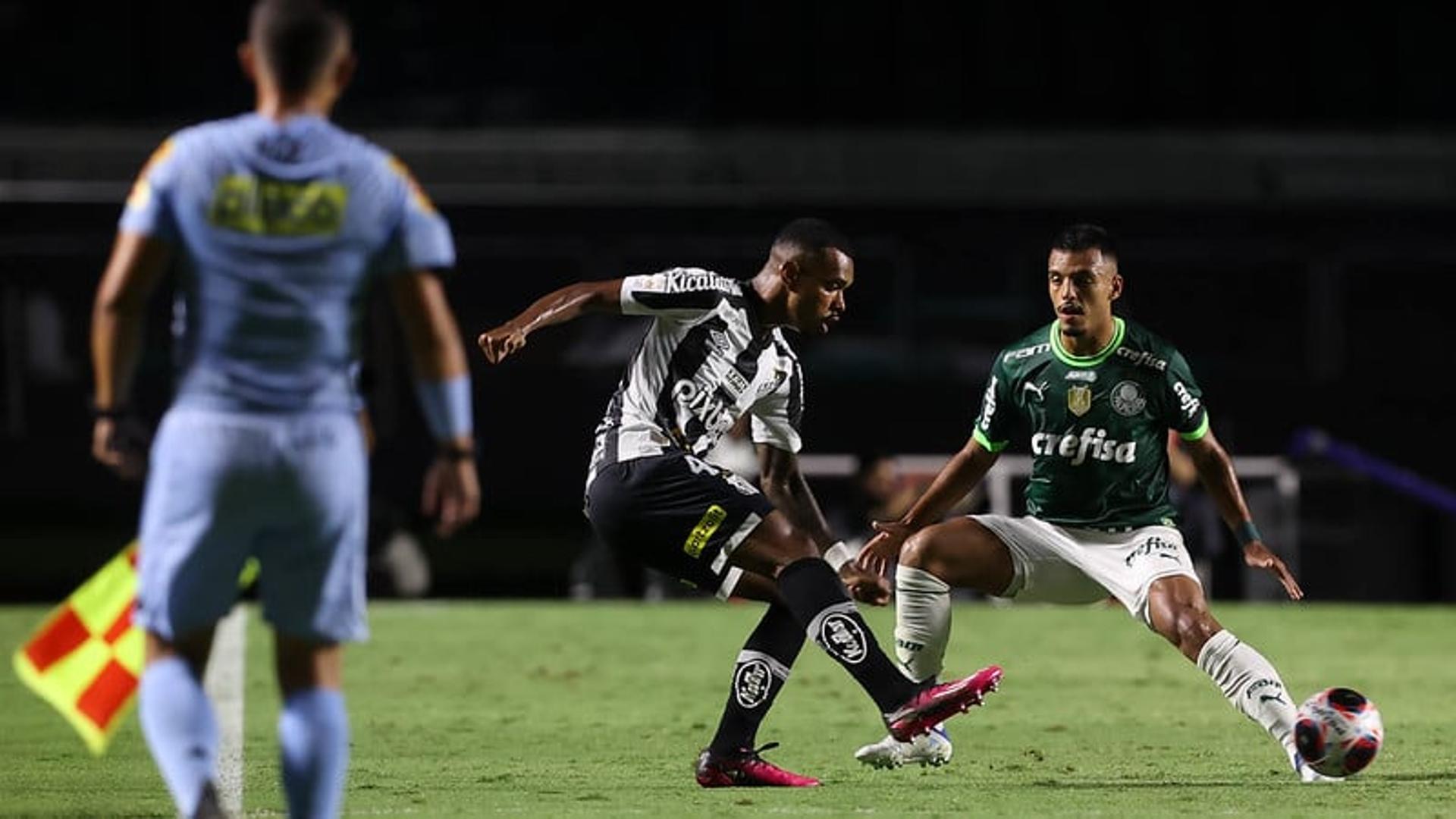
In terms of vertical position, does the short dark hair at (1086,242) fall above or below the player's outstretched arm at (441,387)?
below

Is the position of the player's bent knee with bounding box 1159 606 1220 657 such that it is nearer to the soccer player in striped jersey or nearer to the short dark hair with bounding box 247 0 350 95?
the soccer player in striped jersey

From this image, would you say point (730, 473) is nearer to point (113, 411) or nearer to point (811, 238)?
point (811, 238)

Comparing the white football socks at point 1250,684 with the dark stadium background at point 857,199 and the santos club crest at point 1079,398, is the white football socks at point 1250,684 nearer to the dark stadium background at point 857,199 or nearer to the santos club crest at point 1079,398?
the santos club crest at point 1079,398

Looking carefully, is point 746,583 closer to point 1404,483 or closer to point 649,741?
point 649,741

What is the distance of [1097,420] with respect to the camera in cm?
932

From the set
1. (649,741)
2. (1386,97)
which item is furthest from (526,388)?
(649,741)

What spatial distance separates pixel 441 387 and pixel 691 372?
2.71 metres

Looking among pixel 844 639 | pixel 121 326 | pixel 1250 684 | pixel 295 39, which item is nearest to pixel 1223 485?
pixel 1250 684

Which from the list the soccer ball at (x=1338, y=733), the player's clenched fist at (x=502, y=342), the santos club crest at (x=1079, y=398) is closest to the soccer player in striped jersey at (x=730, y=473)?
the player's clenched fist at (x=502, y=342)

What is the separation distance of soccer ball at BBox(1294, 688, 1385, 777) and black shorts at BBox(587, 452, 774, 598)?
72.2 inches

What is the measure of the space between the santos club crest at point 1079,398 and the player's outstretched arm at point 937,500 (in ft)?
1.07

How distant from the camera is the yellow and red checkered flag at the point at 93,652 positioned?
7957mm

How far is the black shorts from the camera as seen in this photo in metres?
8.59

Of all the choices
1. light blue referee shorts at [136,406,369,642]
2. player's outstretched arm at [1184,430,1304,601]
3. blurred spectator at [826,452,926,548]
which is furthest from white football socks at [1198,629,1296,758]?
blurred spectator at [826,452,926,548]
